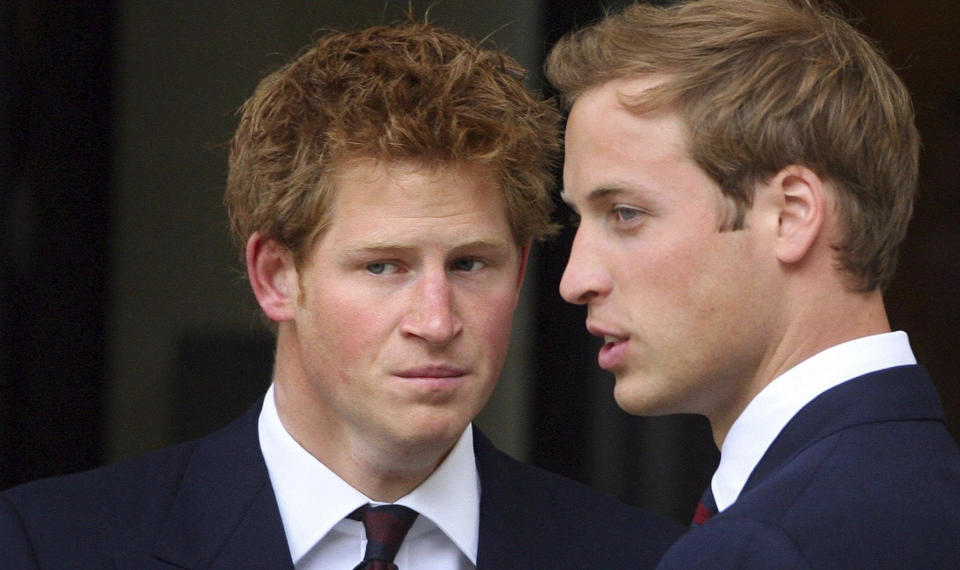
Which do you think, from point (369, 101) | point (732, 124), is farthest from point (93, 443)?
point (732, 124)

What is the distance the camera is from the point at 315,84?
9.21 feet

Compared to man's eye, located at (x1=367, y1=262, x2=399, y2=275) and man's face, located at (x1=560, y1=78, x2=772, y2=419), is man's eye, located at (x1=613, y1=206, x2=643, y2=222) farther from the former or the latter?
man's eye, located at (x1=367, y1=262, x2=399, y2=275)

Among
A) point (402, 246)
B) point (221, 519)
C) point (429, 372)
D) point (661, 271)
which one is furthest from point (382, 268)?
point (661, 271)

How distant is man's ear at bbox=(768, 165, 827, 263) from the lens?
2.05 meters

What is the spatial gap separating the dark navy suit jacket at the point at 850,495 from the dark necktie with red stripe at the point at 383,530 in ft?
2.78

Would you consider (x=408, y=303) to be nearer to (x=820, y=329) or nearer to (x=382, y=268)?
(x=382, y=268)

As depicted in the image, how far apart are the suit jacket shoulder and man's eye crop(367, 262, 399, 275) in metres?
0.46

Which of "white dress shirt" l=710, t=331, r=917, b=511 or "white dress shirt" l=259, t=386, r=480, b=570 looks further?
"white dress shirt" l=259, t=386, r=480, b=570

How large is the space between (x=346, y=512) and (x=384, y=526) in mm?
72

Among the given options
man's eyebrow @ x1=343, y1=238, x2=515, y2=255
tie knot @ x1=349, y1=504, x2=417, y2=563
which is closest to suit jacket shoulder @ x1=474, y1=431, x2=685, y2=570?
tie knot @ x1=349, y1=504, x2=417, y2=563

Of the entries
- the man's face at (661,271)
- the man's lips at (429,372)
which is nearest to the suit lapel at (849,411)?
the man's face at (661,271)

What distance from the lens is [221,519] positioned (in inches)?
108

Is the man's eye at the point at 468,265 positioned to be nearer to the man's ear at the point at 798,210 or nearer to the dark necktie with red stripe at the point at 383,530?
the dark necktie with red stripe at the point at 383,530

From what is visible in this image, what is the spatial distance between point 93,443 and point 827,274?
2.69m
